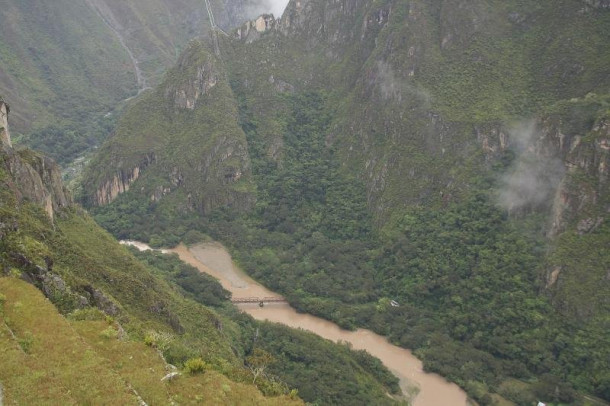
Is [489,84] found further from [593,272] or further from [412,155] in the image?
[593,272]

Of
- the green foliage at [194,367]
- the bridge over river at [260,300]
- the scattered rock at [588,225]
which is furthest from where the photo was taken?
the bridge over river at [260,300]

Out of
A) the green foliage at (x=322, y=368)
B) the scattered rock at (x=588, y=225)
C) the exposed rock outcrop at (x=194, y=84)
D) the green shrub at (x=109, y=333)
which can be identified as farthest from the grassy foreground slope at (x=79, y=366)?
the exposed rock outcrop at (x=194, y=84)

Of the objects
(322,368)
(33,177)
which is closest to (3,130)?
(33,177)

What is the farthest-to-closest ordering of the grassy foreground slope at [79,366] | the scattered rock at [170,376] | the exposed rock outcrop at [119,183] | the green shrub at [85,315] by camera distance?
the exposed rock outcrop at [119,183], the green shrub at [85,315], the scattered rock at [170,376], the grassy foreground slope at [79,366]

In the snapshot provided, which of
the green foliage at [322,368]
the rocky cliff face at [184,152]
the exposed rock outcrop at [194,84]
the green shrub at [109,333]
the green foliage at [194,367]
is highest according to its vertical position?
the exposed rock outcrop at [194,84]

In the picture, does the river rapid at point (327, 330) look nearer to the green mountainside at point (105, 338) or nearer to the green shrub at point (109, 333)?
the green mountainside at point (105, 338)

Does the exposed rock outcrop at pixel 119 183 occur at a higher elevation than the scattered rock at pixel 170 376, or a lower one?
higher
